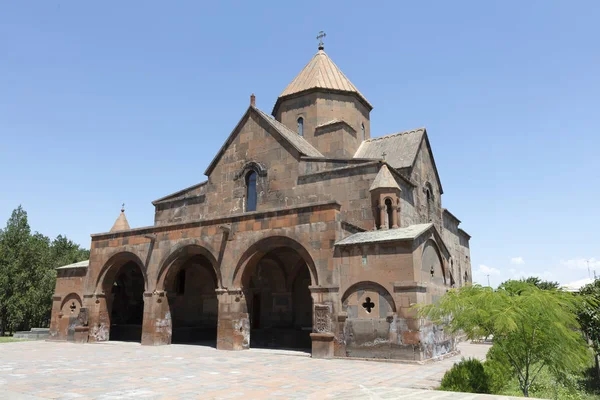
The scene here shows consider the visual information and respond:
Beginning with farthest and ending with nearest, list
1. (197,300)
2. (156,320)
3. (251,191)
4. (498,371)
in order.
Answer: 1. (197,300)
2. (251,191)
3. (156,320)
4. (498,371)

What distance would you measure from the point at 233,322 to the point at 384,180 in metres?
7.03

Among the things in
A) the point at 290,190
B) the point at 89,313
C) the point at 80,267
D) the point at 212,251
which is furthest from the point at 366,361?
the point at 80,267

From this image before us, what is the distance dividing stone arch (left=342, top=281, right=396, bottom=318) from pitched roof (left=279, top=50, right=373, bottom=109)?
463 inches

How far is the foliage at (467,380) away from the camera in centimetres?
686

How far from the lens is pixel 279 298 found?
1662 cm

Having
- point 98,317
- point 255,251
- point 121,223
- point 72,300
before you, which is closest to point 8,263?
point 121,223

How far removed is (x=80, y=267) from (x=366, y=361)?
1372 centimetres

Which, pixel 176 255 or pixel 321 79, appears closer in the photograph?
pixel 176 255

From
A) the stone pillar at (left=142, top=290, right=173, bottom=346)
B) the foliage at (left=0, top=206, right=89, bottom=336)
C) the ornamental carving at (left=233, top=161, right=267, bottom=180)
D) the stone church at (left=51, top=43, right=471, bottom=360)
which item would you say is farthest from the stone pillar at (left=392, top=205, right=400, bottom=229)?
the foliage at (left=0, top=206, right=89, bottom=336)

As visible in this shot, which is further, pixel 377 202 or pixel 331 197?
pixel 331 197

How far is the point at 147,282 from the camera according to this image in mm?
16141

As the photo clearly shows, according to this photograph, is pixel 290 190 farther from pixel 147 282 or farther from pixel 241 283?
pixel 147 282

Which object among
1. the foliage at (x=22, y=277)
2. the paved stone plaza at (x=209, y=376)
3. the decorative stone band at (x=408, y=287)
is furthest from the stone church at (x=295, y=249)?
the foliage at (x=22, y=277)

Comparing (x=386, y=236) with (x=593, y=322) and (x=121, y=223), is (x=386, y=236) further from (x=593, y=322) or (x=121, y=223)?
(x=121, y=223)
